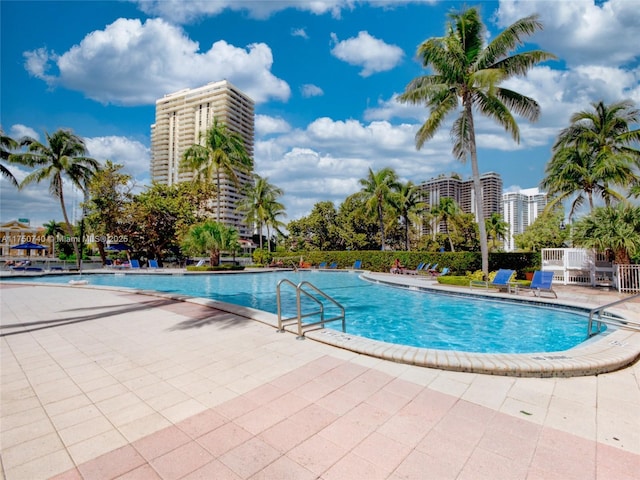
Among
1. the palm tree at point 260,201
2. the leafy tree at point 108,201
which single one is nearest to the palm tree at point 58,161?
the leafy tree at point 108,201

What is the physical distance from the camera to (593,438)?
271 cm

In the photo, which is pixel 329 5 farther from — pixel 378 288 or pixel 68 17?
pixel 378 288

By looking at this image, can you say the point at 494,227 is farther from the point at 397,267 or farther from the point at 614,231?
the point at 614,231

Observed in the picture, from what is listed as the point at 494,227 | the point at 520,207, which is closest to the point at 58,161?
the point at 494,227

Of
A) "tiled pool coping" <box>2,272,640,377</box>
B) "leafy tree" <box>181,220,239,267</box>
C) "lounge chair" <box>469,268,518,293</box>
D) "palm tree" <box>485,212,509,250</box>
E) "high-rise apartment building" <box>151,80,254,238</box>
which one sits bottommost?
"tiled pool coping" <box>2,272,640,377</box>

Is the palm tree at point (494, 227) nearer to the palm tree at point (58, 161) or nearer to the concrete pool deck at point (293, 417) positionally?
the palm tree at point (58, 161)

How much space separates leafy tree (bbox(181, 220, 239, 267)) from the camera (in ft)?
74.8

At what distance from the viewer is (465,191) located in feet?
279

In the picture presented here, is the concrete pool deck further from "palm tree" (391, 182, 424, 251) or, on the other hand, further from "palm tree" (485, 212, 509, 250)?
"palm tree" (485, 212, 509, 250)

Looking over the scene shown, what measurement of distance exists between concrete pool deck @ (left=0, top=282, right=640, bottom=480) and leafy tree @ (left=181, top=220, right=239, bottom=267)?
58.4ft

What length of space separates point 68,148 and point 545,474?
3417 cm

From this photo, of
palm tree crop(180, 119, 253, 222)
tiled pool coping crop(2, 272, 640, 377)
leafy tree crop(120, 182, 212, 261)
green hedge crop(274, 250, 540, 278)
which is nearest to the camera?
tiled pool coping crop(2, 272, 640, 377)

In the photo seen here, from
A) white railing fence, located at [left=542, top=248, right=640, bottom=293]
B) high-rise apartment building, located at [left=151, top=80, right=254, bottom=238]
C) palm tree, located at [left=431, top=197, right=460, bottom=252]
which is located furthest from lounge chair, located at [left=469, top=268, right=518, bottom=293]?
high-rise apartment building, located at [left=151, top=80, right=254, bottom=238]

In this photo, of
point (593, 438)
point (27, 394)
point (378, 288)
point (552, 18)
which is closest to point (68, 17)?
point (27, 394)
